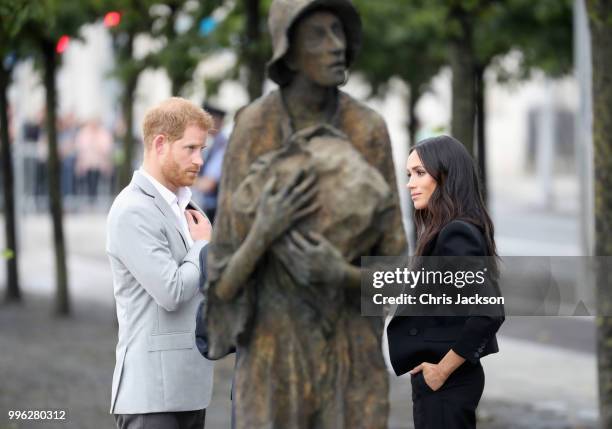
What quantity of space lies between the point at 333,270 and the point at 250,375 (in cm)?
50

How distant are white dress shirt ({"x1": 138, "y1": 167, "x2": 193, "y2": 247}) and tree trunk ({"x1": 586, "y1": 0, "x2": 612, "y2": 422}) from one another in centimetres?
347

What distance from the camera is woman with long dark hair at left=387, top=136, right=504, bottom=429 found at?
500cm

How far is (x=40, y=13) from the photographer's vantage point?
8625 mm

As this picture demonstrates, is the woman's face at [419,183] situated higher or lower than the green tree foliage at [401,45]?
lower

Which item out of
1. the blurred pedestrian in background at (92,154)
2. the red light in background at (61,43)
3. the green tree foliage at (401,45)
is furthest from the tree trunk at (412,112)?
the blurred pedestrian in background at (92,154)

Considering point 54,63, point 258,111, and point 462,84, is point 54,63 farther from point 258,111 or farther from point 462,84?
point 258,111

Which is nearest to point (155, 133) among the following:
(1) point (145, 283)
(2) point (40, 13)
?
(1) point (145, 283)

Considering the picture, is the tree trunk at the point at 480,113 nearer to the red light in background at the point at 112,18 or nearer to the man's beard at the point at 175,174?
the red light in background at the point at 112,18

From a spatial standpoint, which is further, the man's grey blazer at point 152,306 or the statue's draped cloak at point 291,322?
the man's grey blazer at point 152,306

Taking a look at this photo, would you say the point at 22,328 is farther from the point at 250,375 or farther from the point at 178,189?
the point at 250,375

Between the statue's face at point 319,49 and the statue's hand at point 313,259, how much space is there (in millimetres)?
547

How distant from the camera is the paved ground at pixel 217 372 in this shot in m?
9.02

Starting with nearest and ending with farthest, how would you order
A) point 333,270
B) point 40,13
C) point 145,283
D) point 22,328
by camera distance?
1. point 333,270
2. point 145,283
3. point 40,13
4. point 22,328

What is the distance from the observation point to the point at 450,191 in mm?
5070
